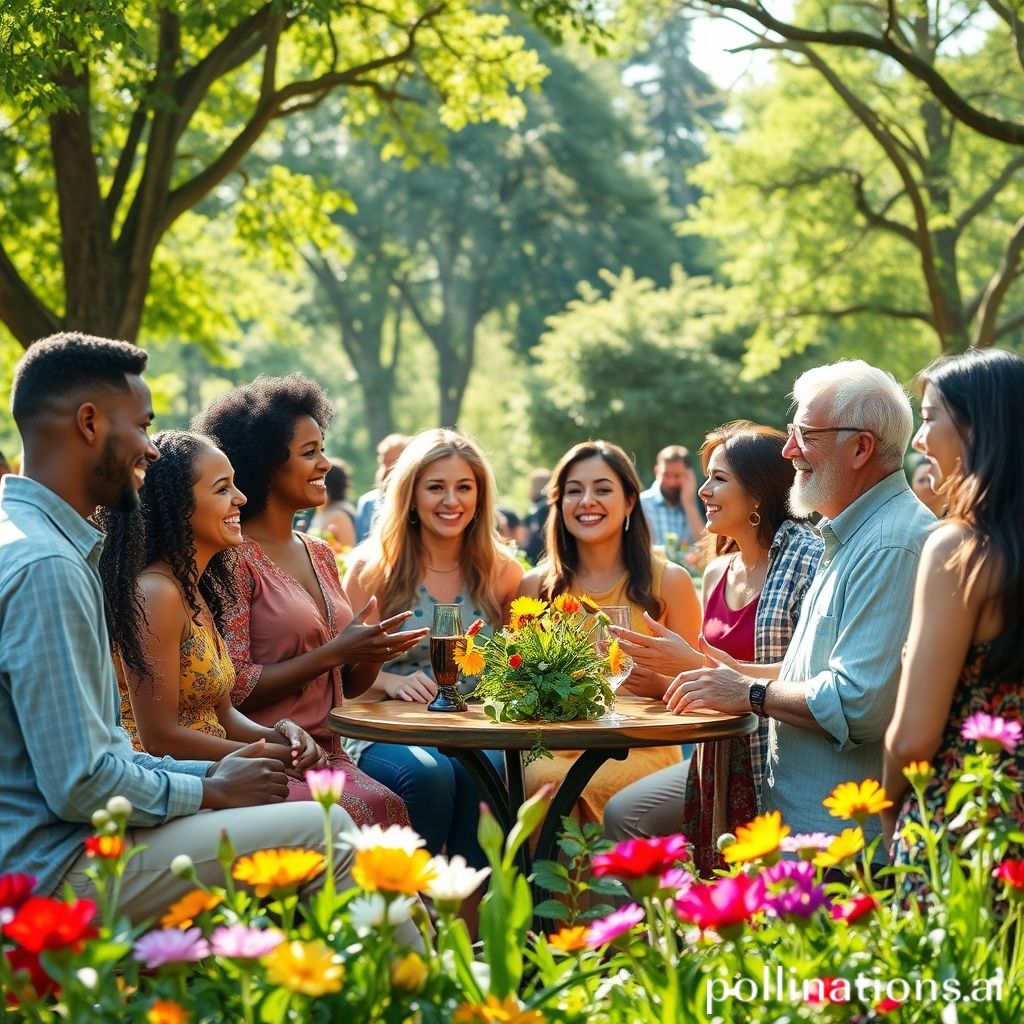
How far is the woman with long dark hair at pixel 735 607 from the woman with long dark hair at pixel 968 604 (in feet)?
4.61

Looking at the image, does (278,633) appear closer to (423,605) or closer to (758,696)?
(423,605)

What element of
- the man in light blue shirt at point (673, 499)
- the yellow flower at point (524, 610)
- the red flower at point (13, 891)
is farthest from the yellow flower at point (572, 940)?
the man in light blue shirt at point (673, 499)

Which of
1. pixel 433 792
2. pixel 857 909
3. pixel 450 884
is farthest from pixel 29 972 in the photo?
pixel 433 792

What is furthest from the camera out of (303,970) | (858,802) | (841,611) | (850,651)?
(841,611)

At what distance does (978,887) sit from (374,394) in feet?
137

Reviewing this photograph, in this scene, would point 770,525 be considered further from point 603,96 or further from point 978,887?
point 603,96

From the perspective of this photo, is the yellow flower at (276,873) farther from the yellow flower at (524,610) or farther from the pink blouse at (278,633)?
the pink blouse at (278,633)

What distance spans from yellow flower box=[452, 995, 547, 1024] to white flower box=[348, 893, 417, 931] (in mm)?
163

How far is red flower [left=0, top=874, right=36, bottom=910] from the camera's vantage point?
2002 mm

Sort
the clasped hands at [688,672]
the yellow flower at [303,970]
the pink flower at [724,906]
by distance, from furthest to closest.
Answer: the clasped hands at [688,672] → the pink flower at [724,906] → the yellow flower at [303,970]

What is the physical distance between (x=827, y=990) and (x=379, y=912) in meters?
0.71

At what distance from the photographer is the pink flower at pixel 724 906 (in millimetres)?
2043

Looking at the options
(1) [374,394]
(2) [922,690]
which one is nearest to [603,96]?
(1) [374,394]

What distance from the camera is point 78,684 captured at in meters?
2.65
